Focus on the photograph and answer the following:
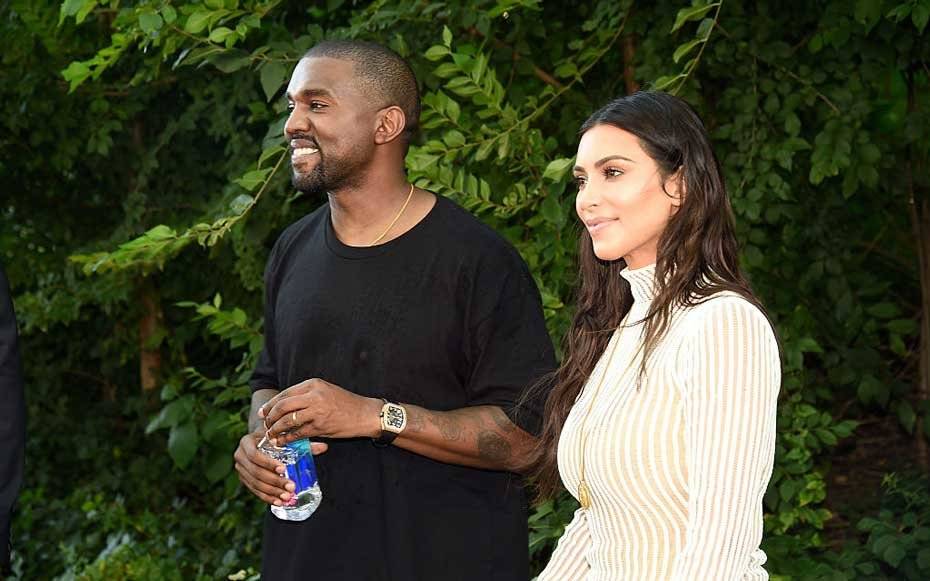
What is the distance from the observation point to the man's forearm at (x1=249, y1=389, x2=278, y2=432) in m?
3.03

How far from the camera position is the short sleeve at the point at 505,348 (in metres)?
2.84

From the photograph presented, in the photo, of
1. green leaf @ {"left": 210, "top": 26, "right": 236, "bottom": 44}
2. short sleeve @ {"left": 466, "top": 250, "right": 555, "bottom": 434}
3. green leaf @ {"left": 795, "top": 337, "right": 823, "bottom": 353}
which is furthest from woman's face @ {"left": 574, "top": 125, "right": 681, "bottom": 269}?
green leaf @ {"left": 795, "top": 337, "right": 823, "bottom": 353}

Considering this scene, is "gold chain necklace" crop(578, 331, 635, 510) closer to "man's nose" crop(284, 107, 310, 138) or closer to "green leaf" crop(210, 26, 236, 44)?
"man's nose" crop(284, 107, 310, 138)

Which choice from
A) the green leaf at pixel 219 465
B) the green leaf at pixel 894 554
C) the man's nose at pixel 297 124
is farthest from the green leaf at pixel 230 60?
the green leaf at pixel 894 554

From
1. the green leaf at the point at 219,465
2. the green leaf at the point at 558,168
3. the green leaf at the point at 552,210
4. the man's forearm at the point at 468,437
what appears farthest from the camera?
the green leaf at the point at 219,465

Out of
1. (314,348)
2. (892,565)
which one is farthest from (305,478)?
(892,565)

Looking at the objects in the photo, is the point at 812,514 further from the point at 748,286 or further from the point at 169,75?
the point at 169,75

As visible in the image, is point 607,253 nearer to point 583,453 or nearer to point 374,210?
point 583,453

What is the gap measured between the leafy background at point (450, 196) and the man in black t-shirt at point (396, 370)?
0.67 metres

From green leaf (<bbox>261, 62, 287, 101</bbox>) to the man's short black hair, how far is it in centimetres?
79

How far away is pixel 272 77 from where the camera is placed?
3914 mm

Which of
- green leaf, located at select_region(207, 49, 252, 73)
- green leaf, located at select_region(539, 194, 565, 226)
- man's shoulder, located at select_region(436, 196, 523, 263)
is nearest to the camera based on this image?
man's shoulder, located at select_region(436, 196, 523, 263)

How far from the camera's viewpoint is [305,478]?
279cm

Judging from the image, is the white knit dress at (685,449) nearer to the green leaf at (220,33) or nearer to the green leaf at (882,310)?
the green leaf at (220,33)
